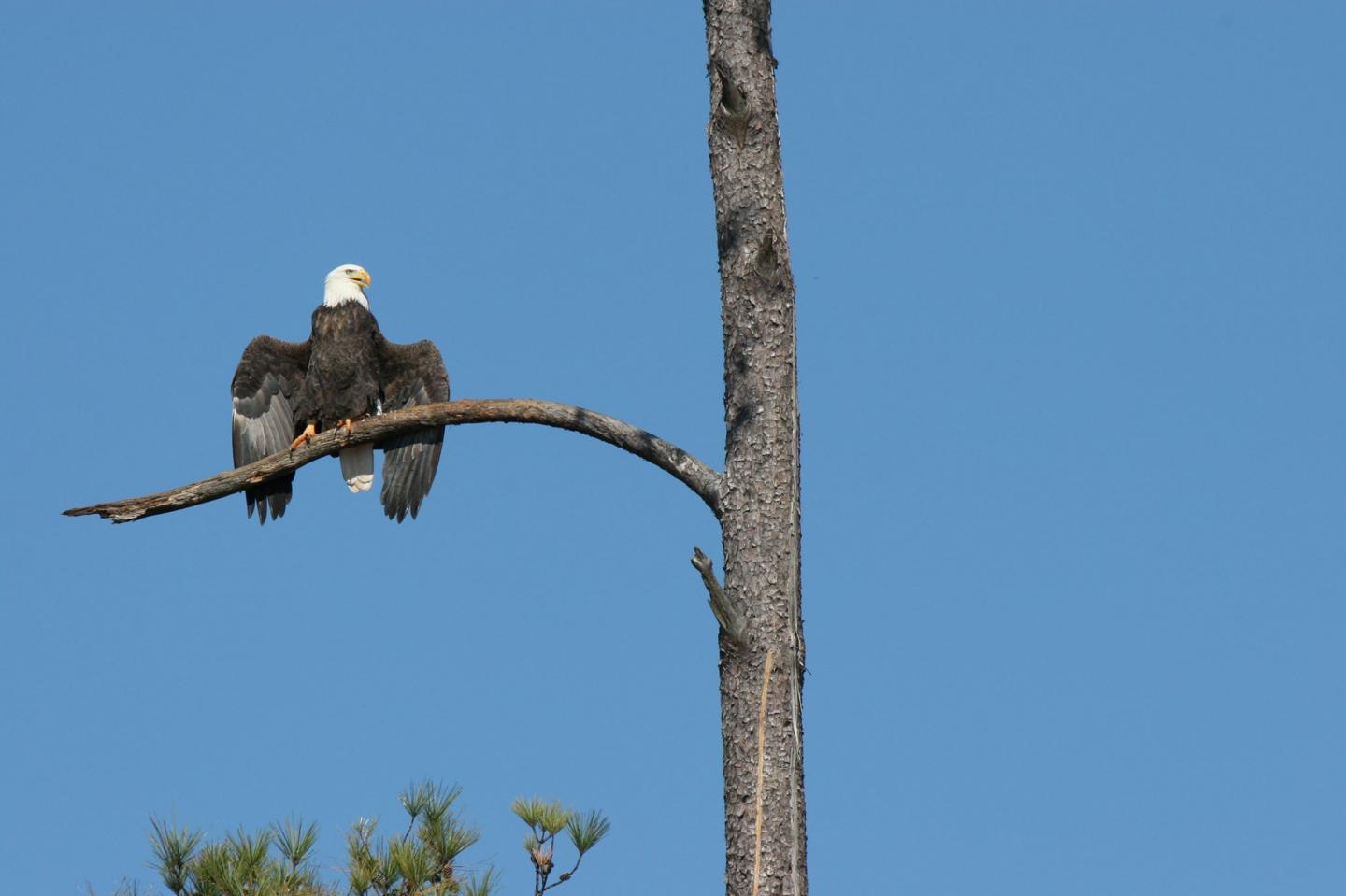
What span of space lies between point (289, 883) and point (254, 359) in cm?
333

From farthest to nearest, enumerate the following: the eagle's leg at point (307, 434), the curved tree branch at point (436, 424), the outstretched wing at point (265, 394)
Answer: the outstretched wing at point (265, 394) < the eagle's leg at point (307, 434) < the curved tree branch at point (436, 424)

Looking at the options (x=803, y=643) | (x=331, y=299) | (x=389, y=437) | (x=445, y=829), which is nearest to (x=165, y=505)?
(x=389, y=437)

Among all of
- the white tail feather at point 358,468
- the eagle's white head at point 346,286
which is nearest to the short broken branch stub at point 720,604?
the white tail feather at point 358,468

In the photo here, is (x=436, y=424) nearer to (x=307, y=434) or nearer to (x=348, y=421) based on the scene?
(x=348, y=421)

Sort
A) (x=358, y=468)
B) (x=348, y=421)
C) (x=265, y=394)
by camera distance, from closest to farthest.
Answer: (x=348, y=421), (x=358, y=468), (x=265, y=394)

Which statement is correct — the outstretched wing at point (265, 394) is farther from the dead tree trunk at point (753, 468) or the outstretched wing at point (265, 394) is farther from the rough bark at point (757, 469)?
the rough bark at point (757, 469)

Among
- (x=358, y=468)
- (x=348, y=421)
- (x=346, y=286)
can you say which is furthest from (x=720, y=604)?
(x=346, y=286)

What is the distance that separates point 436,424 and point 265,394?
7.66 feet

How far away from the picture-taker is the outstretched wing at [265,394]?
25.6 feet

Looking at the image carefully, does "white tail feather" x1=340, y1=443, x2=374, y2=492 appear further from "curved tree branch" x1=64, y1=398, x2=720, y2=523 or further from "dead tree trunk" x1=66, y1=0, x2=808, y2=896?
"dead tree trunk" x1=66, y1=0, x2=808, y2=896

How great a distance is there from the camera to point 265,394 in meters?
7.87

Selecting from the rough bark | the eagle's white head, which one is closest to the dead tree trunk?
the rough bark

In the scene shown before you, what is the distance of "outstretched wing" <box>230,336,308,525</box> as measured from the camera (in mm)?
7793

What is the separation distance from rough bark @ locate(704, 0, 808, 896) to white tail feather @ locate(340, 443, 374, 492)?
9.68 feet
